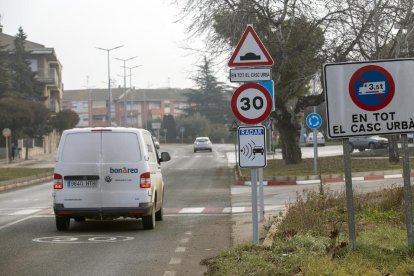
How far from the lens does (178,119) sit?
118438 mm

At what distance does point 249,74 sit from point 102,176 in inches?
173

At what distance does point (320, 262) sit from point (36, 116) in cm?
5746

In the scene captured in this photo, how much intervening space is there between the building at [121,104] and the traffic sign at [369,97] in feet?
431

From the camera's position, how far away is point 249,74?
9.23 meters

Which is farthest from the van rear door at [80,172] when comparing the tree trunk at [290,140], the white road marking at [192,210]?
the tree trunk at [290,140]

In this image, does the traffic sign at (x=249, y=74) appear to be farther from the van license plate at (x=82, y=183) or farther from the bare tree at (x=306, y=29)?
the bare tree at (x=306, y=29)

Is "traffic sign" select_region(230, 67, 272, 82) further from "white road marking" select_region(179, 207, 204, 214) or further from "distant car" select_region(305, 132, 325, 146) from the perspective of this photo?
"distant car" select_region(305, 132, 325, 146)

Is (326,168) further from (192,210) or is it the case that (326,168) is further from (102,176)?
(102,176)

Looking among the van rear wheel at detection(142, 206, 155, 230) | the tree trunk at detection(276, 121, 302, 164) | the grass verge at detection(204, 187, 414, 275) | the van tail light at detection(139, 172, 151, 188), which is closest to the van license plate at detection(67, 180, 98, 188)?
the van tail light at detection(139, 172, 151, 188)

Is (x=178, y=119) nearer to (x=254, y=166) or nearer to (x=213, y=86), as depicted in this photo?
(x=213, y=86)

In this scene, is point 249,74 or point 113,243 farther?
point 113,243

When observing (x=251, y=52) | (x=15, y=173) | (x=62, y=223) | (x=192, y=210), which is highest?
(x=251, y=52)

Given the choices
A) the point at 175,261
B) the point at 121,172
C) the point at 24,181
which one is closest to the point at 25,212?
the point at 121,172

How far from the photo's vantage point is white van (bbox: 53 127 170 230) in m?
12.5
